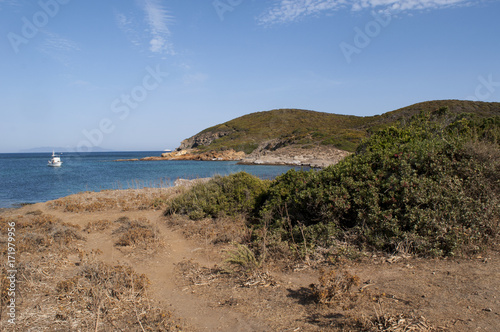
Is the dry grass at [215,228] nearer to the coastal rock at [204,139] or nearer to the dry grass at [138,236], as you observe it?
the dry grass at [138,236]

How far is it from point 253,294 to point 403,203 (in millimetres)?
3420

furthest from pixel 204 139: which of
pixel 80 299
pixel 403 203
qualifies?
pixel 80 299

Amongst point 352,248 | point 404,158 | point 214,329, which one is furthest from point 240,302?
point 404,158

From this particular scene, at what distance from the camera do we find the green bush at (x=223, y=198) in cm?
991

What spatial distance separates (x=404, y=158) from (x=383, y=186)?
0.87m

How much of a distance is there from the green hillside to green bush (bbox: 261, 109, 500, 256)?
4536 cm

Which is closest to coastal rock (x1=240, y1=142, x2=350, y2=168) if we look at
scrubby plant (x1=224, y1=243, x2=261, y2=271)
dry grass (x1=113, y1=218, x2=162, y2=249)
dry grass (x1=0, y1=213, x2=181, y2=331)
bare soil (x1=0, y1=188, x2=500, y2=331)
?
dry grass (x1=113, y1=218, x2=162, y2=249)

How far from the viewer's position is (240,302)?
4.55m

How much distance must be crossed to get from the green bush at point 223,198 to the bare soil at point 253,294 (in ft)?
9.47

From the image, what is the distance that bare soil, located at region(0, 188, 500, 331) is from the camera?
12.1 feet

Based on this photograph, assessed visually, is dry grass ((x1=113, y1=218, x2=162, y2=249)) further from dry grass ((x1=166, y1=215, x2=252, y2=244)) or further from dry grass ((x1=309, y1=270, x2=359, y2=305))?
dry grass ((x1=309, y1=270, x2=359, y2=305))

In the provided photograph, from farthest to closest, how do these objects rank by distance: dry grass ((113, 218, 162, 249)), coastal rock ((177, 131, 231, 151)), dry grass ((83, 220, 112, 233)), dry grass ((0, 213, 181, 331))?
1. coastal rock ((177, 131, 231, 151))
2. dry grass ((83, 220, 112, 233))
3. dry grass ((113, 218, 162, 249))
4. dry grass ((0, 213, 181, 331))

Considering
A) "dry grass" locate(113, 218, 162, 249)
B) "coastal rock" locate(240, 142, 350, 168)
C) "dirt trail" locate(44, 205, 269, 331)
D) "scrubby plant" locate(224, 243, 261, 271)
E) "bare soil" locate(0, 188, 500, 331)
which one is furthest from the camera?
"coastal rock" locate(240, 142, 350, 168)

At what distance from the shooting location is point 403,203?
5.96 m
